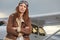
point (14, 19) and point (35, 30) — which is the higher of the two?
point (14, 19)

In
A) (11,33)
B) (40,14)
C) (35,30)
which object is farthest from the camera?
(40,14)

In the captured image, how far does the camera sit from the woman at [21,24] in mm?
886

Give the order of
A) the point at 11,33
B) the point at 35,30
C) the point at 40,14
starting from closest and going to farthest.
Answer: the point at 11,33, the point at 35,30, the point at 40,14

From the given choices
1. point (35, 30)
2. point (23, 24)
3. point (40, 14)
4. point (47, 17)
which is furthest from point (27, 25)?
point (40, 14)

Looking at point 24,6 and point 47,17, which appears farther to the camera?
point 47,17

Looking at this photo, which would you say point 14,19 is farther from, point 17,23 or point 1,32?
point 1,32

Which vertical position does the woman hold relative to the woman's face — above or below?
below

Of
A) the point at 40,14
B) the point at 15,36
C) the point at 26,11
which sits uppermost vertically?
the point at 26,11

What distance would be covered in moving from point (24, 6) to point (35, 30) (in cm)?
79

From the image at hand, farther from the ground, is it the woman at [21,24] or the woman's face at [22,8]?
the woman's face at [22,8]

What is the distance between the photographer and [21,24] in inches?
35.9

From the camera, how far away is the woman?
2.91 ft

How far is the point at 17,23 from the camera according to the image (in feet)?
2.99

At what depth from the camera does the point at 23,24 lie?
0.91m
